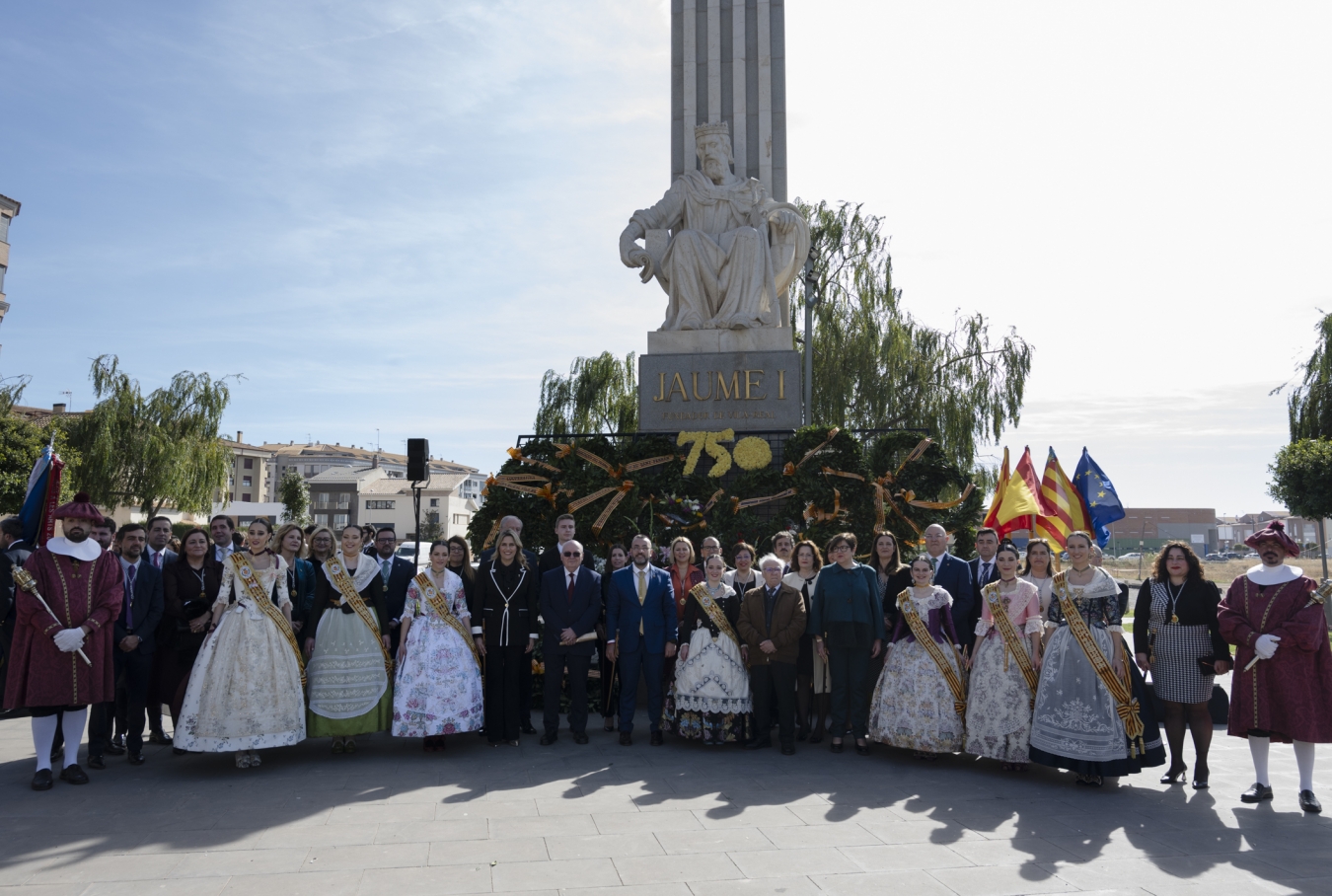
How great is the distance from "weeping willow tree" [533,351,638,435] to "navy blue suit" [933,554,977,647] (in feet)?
65.7

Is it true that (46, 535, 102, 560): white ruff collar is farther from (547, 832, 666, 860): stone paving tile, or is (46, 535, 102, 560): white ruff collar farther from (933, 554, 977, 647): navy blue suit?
(933, 554, 977, 647): navy blue suit

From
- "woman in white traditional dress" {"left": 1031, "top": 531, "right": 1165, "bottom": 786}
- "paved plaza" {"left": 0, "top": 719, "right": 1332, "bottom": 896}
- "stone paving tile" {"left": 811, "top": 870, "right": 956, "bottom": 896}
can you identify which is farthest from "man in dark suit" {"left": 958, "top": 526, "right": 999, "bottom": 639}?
"stone paving tile" {"left": 811, "top": 870, "right": 956, "bottom": 896}

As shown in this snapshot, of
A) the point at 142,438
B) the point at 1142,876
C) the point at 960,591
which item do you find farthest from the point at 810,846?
the point at 142,438

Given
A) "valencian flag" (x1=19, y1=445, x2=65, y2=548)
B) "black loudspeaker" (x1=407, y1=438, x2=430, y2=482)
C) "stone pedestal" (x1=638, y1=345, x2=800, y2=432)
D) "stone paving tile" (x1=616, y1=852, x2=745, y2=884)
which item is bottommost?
"stone paving tile" (x1=616, y1=852, x2=745, y2=884)

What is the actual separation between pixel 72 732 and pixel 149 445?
75.7ft

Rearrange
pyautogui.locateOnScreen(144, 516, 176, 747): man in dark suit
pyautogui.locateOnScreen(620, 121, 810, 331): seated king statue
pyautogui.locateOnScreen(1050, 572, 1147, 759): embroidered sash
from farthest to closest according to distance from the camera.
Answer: pyautogui.locateOnScreen(620, 121, 810, 331): seated king statue → pyautogui.locateOnScreen(144, 516, 176, 747): man in dark suit → pyautogui.locateOnScreen(1050, 572, 1147, 759): embroidered sash

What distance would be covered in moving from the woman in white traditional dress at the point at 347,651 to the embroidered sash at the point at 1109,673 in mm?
4912

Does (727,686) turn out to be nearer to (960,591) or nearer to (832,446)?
(960,591)

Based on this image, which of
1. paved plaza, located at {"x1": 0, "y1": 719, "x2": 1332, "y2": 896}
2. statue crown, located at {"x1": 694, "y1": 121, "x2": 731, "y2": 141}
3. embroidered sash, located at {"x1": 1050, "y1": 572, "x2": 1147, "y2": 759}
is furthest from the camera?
statue crown, located at {"x1": 694, "y1": 121, "x2": 731, "y2": 141}

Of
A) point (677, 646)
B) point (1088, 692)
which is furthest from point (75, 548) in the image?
point (1088, 692)

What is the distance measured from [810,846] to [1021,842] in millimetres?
1118

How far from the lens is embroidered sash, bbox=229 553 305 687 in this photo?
6.67 metres

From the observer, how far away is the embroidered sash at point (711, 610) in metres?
7.46

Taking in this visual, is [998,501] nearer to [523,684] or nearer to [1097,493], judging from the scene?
[1097,493]
